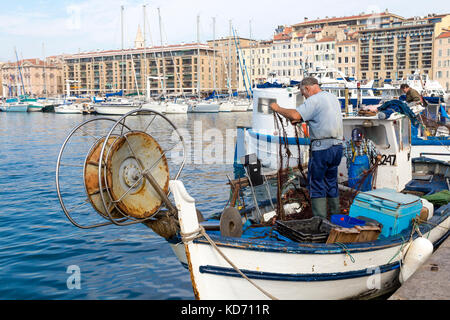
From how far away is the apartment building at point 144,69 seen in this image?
450 feet

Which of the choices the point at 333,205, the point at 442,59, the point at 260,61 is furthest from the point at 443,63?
the point at 333,205

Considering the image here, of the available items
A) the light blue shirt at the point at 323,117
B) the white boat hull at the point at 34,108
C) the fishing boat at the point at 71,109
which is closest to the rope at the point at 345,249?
the light blue shirt at the point at 323,117

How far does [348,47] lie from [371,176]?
10029 centimetres

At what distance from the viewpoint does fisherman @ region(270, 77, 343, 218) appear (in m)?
5.75

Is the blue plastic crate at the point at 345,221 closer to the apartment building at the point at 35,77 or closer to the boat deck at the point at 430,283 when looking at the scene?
the boat deck at the point at 430,283

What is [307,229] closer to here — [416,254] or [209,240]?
[209,240]

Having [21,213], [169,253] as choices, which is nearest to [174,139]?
[21,213]

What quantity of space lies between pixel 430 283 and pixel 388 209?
3.96ft

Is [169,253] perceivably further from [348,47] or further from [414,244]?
[348,47]

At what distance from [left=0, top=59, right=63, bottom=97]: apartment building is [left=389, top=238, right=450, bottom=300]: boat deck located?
164898 mm

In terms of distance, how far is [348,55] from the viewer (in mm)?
101875

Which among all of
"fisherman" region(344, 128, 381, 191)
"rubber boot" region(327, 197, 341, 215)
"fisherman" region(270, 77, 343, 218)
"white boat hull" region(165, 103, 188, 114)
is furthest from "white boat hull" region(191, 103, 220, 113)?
"fisherman" region(270, 77, 343, 218)

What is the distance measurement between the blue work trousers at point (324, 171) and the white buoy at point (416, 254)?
4.22ft

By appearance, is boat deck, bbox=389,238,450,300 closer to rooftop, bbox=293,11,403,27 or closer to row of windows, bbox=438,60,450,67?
row of windows, bbox=438,60,450,67
